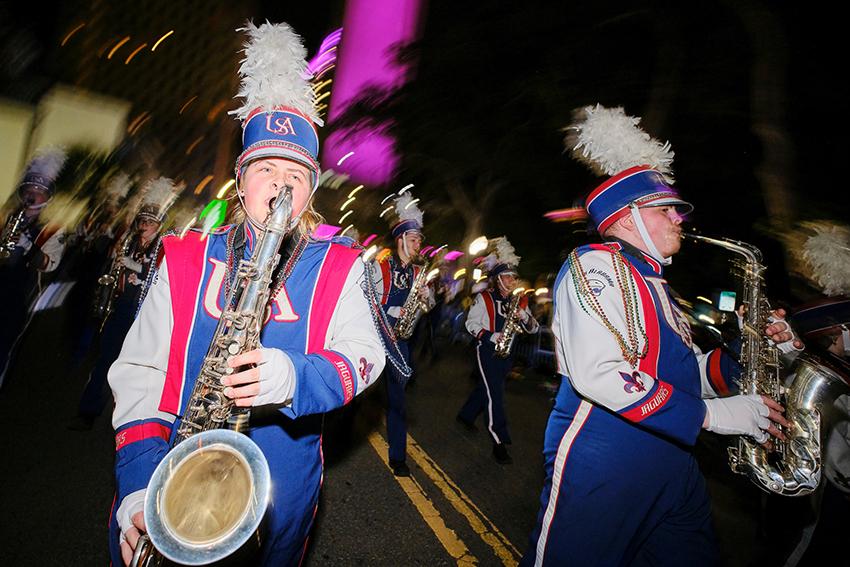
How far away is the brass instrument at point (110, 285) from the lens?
594 centimetres

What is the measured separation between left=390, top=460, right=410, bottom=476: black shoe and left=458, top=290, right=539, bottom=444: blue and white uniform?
5.04ft

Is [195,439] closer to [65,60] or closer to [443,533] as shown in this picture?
[443,533]

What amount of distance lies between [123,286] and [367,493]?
158 inches

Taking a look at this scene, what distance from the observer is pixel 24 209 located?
484 cm

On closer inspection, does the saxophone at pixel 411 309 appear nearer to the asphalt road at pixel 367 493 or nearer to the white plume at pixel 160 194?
the asphalt road at pixel 367 493

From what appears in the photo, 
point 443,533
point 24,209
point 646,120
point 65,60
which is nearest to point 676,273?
point 646,120

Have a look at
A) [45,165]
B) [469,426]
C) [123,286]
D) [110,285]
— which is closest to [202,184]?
[110,285]

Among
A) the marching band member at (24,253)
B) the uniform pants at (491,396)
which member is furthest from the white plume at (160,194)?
the uniform pants at (491,396)

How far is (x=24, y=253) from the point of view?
477cm

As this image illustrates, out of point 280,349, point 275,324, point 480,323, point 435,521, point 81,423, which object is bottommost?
point 435,521

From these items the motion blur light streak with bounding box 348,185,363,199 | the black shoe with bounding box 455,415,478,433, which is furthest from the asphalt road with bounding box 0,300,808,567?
the motion blur light streak with bounding box 348,185,363,199

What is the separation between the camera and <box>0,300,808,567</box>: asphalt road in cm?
356

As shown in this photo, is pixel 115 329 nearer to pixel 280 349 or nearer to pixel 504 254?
pixel 280 349

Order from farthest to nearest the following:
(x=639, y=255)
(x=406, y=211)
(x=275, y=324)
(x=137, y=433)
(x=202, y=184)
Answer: (x=202, y=184) → (x=406, y=211) → (x=639, y=255) → (x=275, y=324) → (x=137, y=433)
